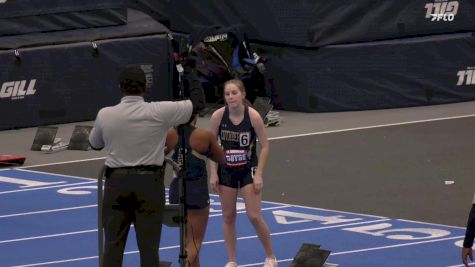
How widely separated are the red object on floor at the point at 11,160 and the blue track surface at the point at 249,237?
227 cm

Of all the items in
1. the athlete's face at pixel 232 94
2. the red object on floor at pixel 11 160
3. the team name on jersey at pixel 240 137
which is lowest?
the red object on floor at pixel 11 160

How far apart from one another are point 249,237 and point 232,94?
2424 mm

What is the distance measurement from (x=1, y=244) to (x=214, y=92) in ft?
30.7

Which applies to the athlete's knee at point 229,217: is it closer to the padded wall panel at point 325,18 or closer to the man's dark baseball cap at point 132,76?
the man's dark baseball cap at point 132,76

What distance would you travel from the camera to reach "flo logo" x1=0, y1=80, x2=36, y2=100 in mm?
22594

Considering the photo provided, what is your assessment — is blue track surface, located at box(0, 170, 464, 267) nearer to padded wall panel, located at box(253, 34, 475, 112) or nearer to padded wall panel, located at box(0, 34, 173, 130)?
padded wall panel, located at box(0, 34, 173, 130)

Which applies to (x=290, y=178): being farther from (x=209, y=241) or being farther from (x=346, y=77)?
(x=346, y=77)

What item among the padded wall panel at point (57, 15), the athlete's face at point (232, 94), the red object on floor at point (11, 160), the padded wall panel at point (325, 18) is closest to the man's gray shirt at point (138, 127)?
the athlete's face at point (232, 94)

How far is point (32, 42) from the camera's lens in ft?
75.6

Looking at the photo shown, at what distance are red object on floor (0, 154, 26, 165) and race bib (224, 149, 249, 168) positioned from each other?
7.02 meters

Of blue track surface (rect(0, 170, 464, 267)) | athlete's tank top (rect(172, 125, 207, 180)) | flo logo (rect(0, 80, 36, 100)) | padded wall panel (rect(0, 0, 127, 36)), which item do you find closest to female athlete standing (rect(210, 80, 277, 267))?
blue track surface (rect(0, 170, 464, 267))

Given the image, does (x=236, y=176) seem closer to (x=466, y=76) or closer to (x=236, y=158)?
(x=236, y=158)

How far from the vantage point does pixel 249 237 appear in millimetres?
15156

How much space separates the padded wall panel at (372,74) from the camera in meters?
23.7
